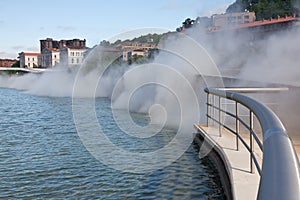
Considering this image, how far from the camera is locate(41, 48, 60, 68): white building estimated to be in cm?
13990

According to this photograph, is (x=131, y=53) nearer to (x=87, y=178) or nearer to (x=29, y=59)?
(x=87, y=178)

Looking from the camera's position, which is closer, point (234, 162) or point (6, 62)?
point (234, 162)

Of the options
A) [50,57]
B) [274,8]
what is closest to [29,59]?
[50,57]

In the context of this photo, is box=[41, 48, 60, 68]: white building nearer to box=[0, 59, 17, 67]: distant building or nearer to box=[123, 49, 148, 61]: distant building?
box=[0, 59, 17, 67]: distant building

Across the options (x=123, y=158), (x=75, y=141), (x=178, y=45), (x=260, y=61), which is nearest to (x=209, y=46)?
(x=178, y=45)

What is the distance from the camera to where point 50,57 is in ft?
469

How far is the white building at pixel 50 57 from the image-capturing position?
459 feet

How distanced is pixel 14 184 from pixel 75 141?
4.21 meters

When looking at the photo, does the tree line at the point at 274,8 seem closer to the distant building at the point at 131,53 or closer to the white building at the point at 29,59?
the distant building at the point at 131,53

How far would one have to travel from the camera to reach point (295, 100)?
8.38m

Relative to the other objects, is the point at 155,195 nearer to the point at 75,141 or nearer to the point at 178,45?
the point at 75,141

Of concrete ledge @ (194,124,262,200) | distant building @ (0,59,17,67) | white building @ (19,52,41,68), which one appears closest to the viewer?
concrete ledge @ (194,124,262,200)

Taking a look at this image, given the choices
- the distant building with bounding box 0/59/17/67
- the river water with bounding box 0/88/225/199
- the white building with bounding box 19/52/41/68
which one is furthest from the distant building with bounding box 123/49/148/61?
the distant building with bounding box 0/59/17/67

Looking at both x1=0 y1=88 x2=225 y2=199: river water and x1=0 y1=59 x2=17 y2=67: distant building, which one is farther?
x1=0 y1=59 x2=17 y2=67: distant building
